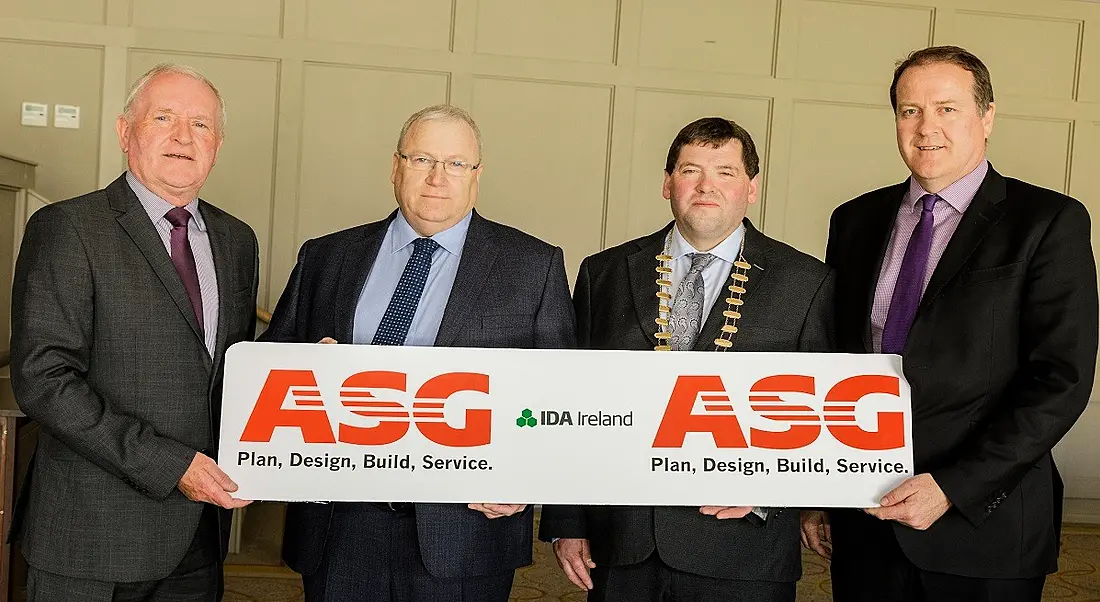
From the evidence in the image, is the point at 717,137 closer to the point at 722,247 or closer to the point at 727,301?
the point at 722,247

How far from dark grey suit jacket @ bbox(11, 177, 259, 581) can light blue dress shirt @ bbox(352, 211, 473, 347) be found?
1.09ft

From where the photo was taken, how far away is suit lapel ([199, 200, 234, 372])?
2.27 meters

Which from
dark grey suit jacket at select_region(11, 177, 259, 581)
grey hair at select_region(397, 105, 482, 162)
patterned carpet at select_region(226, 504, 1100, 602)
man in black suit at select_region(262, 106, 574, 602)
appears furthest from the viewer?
patterned carpet at select_region(226, 504, 1100, 602)

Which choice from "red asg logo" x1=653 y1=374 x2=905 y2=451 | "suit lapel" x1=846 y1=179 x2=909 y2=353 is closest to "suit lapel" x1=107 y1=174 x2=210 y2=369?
"red asg logo" x1=653 y1=374 x2=905 y2=451

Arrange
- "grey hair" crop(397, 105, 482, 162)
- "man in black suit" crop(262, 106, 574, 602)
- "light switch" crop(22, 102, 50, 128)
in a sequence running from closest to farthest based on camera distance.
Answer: "man in black suit" crop(262, 106, 574, 602)
"grey hair" crop(397, 105, 482, 162)
"light switch" crop(22, 102, 50, 128)

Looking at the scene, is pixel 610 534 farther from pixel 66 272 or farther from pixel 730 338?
pixel 66 272

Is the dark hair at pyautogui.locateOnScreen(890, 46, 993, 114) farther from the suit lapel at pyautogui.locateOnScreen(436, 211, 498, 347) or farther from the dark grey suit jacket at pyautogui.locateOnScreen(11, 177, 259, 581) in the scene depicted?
the dark grey suit jacket at pyautogui.locateOnScreen(11, 177, 259, 581)

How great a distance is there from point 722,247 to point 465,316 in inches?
24.8

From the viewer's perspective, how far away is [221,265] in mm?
2369

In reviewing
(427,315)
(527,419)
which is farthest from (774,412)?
(427,315)

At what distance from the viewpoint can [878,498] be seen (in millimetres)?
2229

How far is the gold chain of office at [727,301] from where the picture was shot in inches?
90.6

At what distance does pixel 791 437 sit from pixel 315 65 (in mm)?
4529

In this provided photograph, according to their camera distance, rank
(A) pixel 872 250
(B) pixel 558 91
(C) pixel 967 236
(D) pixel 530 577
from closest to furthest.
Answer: (C) pixel 967 236 < (A) pixel 872 250 < (D) pixel 530 577 < (B) pixel 558 91
